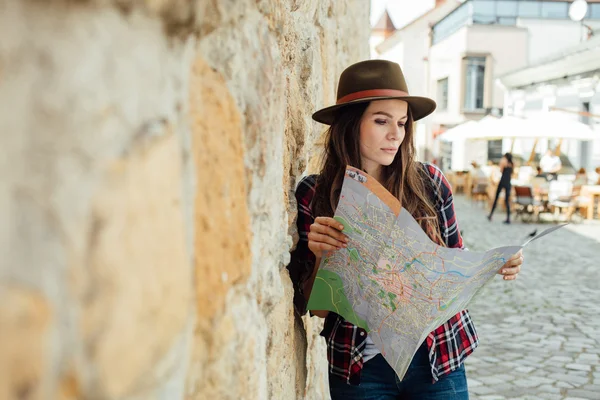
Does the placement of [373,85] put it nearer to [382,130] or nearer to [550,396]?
[382,130]

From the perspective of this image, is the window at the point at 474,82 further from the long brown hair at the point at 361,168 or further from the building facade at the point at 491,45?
the long brown hair at the point at 361,168

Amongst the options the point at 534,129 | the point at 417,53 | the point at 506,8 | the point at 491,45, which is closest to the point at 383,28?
the point at 417,53

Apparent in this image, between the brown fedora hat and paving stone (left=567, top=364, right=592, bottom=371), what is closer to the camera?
the brown fedora hat

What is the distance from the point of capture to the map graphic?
1.60 metres

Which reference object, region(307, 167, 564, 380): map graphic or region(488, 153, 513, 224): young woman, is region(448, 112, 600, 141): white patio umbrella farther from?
region(307, 167, 564, 380): map graphic

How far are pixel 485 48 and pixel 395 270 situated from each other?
26.2 metres

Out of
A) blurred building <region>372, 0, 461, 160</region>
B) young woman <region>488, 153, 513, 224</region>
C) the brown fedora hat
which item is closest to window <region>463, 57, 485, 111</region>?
blurred building <region>372, 0, 461, 160</region>

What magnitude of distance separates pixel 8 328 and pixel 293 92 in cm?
152

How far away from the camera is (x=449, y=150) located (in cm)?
2886

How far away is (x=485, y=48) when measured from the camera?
25.9 meters

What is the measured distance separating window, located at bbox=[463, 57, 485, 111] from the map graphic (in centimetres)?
2644

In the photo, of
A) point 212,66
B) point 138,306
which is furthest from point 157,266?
point 212,66

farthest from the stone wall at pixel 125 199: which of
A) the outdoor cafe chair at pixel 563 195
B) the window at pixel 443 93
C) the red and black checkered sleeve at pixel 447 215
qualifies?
the window at pixel 443 93

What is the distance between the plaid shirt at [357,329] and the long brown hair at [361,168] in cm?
4
